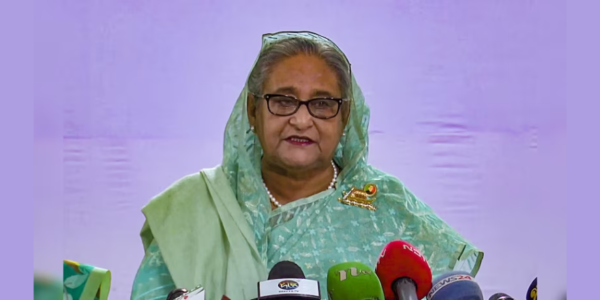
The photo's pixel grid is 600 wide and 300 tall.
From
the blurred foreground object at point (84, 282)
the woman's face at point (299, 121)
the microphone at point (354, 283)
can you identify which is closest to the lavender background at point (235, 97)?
the blurred foreground object at point (84, 282)

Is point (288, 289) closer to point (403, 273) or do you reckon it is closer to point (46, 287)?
point (403, 273)

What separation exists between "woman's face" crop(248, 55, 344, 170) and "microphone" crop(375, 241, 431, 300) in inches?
22.5

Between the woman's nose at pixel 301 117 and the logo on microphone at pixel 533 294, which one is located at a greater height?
the woman's nose at pixel 301 117

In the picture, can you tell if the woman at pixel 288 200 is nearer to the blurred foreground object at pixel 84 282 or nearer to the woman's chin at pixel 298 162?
the woman's chin at pixel 298 162

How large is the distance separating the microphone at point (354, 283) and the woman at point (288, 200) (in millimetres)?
486

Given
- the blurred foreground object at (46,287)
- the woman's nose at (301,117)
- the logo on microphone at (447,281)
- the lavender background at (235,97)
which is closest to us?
the logo on microphone at (447,281)

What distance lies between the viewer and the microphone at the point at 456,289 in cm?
269

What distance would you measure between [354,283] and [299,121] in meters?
0.73

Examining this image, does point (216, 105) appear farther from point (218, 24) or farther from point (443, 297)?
point (443, 297)

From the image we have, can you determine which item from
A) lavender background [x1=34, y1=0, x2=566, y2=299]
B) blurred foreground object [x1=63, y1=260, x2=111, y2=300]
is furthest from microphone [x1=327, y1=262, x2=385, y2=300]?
blurred foreground object [x1=63, y1=260, x2=111, y2=300]

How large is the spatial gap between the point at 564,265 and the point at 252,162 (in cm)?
139

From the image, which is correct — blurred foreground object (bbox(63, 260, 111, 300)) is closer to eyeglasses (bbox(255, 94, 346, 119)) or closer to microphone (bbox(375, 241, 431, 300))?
eyeglasses (bbox(255, 94, 346, 119))

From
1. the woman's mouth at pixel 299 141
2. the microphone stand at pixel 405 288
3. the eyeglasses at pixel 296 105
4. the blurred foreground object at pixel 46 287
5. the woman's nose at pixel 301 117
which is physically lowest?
the blurred foreground object at pixel 46 287

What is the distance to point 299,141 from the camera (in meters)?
3.24
